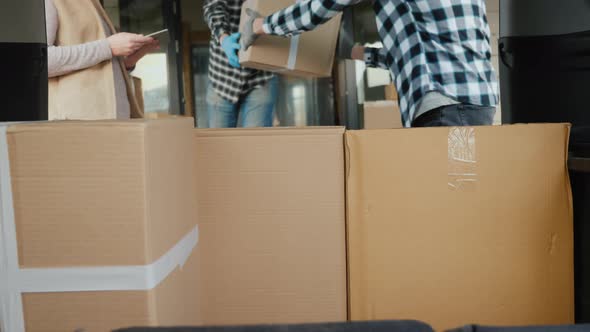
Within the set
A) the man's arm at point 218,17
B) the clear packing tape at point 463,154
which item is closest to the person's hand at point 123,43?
the man's arm at point 218,17

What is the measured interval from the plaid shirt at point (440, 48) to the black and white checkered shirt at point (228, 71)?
3.52 feet

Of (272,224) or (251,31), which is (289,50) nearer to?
(251,31)

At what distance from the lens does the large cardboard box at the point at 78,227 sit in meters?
0.52

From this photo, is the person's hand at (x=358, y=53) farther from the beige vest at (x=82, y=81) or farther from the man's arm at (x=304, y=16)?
the beige vest at (x=82, y=81)

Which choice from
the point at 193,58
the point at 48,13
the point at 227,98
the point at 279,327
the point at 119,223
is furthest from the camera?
the point at 193,58

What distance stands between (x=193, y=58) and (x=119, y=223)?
6.54 meters

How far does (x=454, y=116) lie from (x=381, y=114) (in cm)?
309

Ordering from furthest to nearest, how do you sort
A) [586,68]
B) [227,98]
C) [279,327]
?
[227,98]
[586,68]
[279,327]

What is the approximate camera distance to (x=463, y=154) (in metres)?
0.74

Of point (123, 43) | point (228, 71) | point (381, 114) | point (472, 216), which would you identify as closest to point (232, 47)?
point (228, 71)

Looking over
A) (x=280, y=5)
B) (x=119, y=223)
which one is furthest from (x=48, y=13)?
(x=119, y=223)

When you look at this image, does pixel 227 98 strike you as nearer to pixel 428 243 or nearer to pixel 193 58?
pixel 428 243

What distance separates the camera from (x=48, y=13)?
1.25m

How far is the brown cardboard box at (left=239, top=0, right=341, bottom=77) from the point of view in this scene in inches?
61.5
